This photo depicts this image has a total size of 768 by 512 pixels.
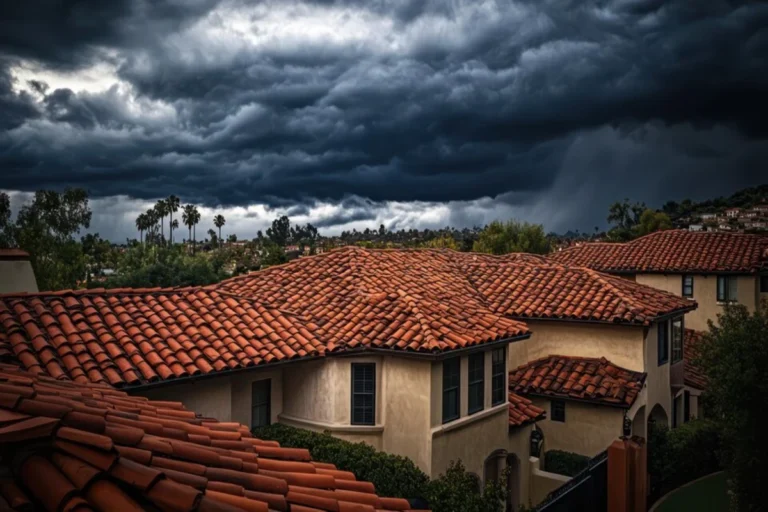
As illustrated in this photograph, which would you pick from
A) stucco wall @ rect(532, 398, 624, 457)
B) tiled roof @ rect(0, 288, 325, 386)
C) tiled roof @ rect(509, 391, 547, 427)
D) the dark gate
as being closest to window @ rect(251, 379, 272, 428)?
tiled roof @ rect(0, 288, 325, 386)

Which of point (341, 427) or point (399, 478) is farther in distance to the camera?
point (341, 427)

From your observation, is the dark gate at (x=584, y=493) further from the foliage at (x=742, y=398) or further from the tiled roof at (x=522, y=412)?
the foliage at (x=742, y=398)

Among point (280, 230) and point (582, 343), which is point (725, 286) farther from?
point (280, 230)

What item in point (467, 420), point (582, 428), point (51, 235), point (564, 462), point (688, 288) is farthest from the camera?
point (51, 235)

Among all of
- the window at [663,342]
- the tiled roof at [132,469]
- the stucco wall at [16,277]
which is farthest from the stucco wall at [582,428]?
the stucco wall at [16,277]

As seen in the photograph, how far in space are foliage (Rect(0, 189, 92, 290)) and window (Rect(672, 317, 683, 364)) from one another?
41.3 meters

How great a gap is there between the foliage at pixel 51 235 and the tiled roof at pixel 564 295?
3369 centimetres

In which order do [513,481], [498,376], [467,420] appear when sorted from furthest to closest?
1. [513,481]
2. [498,376]
3. [467,420]

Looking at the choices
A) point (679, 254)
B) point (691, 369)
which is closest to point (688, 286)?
point (679, 254)

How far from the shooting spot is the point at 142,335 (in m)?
13.3

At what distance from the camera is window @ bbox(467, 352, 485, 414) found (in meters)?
16.8

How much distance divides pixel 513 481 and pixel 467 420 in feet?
16.5

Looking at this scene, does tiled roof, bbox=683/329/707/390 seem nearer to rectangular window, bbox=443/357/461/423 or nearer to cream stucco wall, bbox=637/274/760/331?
cream stucco wall, bbox=637/274/760/331

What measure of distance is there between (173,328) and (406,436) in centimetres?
686
